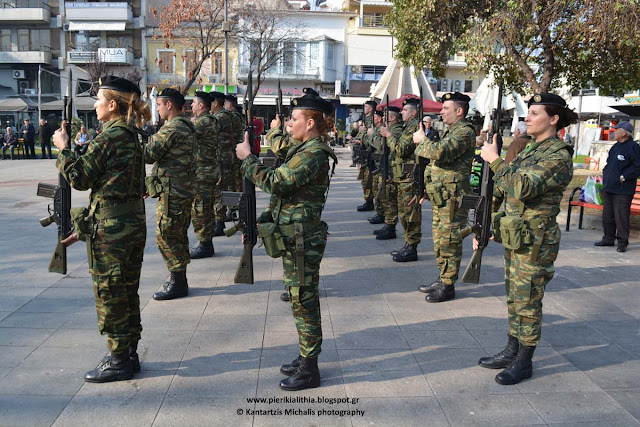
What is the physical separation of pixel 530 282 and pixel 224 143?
5.70 metres

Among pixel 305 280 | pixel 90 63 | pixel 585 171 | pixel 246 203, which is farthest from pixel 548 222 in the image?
pixel 90 63

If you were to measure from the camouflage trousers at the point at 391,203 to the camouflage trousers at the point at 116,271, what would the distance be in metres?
5.45

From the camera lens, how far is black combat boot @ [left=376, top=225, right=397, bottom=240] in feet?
29.6

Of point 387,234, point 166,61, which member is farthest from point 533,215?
point 166,61

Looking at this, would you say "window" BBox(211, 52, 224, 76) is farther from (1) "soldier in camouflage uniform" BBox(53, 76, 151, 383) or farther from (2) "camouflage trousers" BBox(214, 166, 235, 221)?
(1) "soldier in camouflage uniform" BBox(53, 76, 151, 383)

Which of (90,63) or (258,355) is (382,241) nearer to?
(258,355)

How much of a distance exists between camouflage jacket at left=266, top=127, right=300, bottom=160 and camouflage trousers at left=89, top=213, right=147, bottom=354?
9.04 feet

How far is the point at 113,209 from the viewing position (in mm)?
3818

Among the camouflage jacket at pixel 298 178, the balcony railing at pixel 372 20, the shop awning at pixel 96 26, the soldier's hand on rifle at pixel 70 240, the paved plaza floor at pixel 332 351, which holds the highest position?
the balcony railing at pixel 372 20

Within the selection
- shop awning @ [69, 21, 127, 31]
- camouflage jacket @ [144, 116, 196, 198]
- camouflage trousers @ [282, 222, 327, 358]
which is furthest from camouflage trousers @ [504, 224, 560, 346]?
shop awning @ [69, 21, 127, 31]

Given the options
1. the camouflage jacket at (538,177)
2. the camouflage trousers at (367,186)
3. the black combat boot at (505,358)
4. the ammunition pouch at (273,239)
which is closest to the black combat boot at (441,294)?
the black combat boot at (505,358)

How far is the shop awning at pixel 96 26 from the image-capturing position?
38969mm

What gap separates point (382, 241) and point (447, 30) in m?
5.92

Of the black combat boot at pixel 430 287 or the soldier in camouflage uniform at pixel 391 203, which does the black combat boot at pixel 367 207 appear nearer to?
the soldier in camouflage uniform at pixel 391 203
